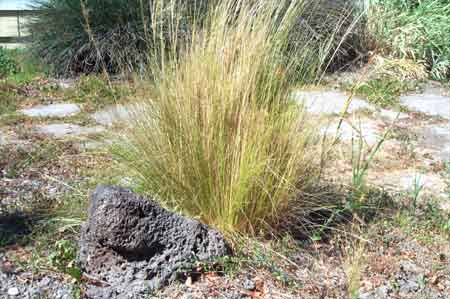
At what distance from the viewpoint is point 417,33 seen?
8.22 m

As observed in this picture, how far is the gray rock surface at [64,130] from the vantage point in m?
4.88

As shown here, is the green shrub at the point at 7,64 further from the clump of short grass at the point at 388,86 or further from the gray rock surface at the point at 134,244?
the gray rock surface at the point at 134,244

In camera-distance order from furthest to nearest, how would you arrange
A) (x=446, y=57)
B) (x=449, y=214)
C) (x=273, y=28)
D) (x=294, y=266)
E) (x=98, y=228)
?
(x=446, y=57) → (x=449, y=214) → (x=273, y=28) → (x=294, y=266) → (x=98, y=228)

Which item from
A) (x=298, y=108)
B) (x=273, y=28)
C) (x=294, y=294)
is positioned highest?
(x=273, y=28)

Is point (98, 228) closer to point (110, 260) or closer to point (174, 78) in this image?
point (110, 260)

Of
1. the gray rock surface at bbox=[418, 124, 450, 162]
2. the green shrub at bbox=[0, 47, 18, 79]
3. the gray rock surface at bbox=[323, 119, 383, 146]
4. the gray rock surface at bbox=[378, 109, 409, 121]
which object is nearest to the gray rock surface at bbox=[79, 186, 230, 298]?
the gray rock surface at bbox=[323, 119, 383, 146]

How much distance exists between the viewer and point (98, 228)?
2.61m

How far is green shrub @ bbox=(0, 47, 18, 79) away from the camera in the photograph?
7.39m

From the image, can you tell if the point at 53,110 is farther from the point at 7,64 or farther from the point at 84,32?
the point at 7,64

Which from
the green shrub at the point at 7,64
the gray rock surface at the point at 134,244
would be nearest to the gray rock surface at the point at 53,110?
the green shrub at the point at 7,64

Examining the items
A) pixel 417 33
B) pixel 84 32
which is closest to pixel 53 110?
pixel 84 32

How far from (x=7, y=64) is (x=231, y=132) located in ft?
17.6

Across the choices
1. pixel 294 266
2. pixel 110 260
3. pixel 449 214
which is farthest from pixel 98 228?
pixel 449 214

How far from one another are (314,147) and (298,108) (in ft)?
0.72
